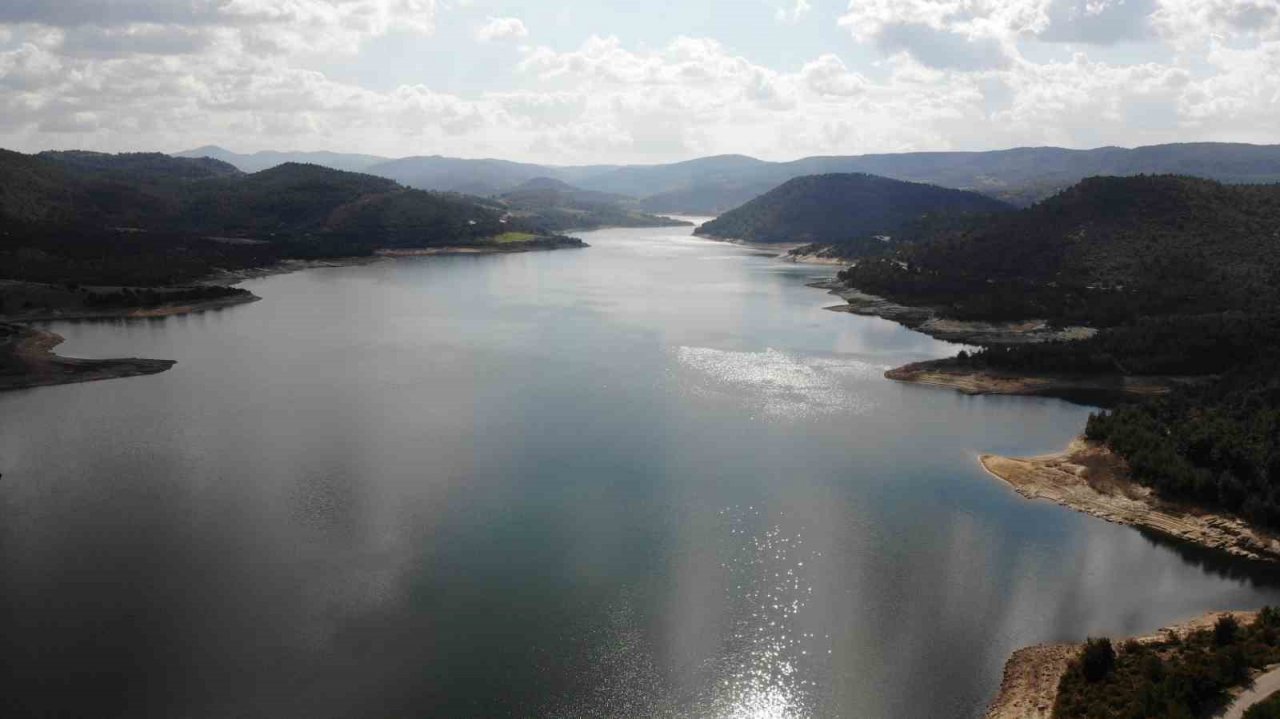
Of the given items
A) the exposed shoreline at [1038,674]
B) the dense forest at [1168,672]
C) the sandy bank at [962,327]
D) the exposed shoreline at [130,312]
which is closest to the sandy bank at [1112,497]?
the exposed shoreline at [1038,674]

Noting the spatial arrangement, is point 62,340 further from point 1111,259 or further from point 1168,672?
point 1111,259

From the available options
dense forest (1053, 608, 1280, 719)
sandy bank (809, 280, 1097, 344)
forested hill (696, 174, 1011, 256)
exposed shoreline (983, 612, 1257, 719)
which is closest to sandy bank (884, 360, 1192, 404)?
sandy bank (809, 280, 1097, 344)

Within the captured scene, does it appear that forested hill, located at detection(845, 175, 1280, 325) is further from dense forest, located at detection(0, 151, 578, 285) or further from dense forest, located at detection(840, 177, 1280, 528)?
dense forest, located at detection(0, 151, 578, 285)

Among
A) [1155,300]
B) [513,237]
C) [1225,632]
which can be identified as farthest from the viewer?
[513,237]

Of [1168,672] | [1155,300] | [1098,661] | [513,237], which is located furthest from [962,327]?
[513,237]

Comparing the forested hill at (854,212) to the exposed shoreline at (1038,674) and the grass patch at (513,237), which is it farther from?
the exposed shoreline at (1038,674)

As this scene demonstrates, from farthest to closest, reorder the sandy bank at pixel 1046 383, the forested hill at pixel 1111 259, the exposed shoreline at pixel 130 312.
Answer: the exposed shoreline at pixel 130 312
the forested hill at pixel 1111 259
the sandy bank at pixel 1046 383

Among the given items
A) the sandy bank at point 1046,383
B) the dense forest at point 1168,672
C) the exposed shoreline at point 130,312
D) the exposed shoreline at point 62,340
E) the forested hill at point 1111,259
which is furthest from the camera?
the exposed shoreline at point 130,312
